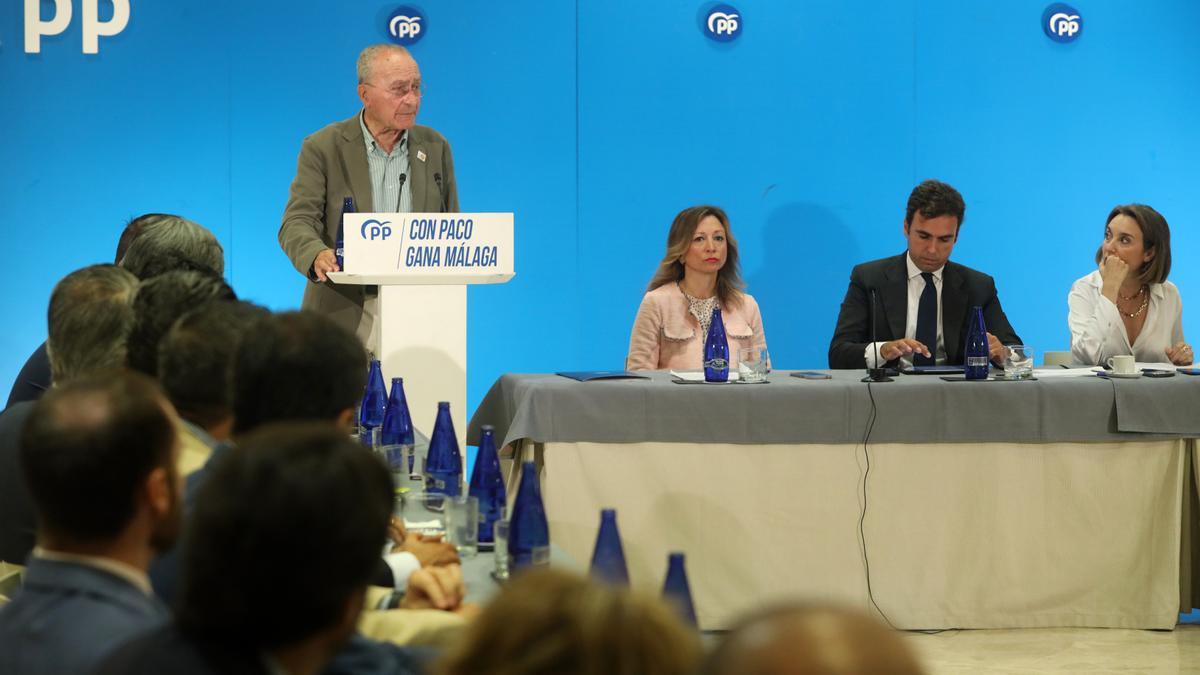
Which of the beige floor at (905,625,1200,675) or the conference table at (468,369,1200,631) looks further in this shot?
the conference table at (468,369,1200,631)

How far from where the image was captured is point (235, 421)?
6.41ft

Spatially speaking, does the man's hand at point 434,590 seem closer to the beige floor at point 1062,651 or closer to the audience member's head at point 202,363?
the audience member's head at point 202,363

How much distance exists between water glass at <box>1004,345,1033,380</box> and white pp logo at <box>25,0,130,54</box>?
170 inches

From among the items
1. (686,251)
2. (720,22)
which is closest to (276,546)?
(686,251)

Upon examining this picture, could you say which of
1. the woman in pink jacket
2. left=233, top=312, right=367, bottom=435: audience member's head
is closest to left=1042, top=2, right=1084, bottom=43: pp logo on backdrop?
the woman in pink jacket

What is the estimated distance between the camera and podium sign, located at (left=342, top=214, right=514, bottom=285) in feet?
12.3

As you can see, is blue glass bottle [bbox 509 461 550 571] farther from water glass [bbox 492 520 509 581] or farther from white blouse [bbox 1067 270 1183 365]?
white blouse [bbox 1067 270 1183 365]

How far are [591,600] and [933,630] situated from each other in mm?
3370

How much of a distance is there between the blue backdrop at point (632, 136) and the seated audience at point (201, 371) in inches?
160

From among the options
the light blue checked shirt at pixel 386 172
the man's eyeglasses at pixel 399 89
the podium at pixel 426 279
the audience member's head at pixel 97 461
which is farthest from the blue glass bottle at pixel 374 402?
the audience member's head at pixel 97 461

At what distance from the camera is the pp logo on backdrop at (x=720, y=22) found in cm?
629

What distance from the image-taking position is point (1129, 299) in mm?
4832

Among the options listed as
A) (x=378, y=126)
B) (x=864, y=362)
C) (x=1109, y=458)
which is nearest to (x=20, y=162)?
(x=378, y=126)

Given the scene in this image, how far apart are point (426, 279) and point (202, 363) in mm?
1729
